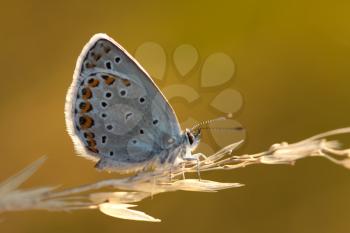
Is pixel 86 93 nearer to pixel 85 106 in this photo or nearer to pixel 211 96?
pixel 85 106

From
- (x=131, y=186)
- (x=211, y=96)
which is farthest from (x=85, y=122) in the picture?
(x=211, y=96)

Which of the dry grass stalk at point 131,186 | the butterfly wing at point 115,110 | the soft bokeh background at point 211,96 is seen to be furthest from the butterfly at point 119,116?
the soft bokeh background at point 211,96

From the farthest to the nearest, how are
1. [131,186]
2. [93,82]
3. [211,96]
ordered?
[211,96]
[93,82]
[131,186]

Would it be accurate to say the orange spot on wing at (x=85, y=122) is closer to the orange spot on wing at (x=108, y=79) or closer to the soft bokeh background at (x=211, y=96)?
the orange spot on wing at (x=108, y=79)

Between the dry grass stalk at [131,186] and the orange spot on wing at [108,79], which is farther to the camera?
the orange spot on wing at [108,79]

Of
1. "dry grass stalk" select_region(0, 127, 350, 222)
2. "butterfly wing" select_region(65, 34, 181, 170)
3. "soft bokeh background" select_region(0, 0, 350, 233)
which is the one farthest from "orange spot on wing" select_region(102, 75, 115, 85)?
"soft bokeh background" select_region(0, 0, 350, 233)

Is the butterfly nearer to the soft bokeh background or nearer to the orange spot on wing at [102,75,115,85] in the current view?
the orange spot on wing at [102,75,115,85]

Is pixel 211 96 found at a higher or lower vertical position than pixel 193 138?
higher

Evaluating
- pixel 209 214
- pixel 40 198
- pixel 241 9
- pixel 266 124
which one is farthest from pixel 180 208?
pixel 40 198
